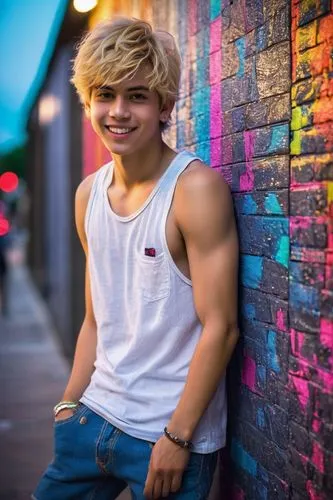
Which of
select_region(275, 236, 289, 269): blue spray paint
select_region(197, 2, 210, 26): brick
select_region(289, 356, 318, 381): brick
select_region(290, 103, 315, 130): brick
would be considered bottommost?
select_region(289, 356, 318, 381): brick

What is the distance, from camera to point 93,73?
253cm

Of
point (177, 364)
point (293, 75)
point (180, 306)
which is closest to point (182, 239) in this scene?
point (180, 306)

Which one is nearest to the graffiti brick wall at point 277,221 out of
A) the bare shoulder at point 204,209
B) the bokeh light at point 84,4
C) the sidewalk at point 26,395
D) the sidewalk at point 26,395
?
the bare shoulder at point 204,209

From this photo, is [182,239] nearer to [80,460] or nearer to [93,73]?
[93,73]

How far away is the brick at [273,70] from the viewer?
2229mm

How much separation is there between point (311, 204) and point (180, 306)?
64 cm

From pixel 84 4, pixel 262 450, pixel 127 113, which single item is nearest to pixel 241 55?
pixel 127 113

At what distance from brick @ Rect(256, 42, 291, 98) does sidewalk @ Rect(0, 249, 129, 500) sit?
2.61 meters

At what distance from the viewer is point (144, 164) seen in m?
2.63

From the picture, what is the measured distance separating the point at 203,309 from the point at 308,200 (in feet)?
1.73

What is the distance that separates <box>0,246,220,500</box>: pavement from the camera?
4.60 metres

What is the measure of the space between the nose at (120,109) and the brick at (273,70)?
448mm

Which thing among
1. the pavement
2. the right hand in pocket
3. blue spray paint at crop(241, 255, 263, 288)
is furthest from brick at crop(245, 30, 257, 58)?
the pavement

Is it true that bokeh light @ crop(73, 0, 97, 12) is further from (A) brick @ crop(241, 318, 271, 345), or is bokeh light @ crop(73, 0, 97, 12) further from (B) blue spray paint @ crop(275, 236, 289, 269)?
Result: (B) blue spray paint @ crop(275, 236, 289, 269)
